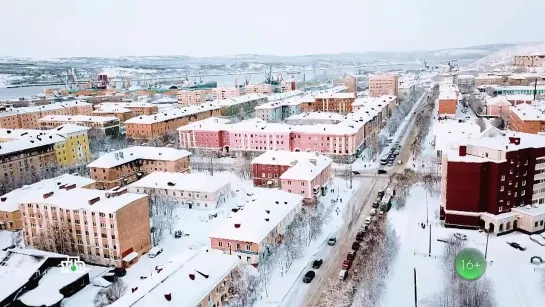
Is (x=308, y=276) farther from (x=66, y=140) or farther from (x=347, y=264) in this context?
(x=66, y=140)

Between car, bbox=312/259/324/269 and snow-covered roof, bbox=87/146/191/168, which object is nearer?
car, bbox=312/259/324/269

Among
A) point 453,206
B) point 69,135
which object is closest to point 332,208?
point 453,206

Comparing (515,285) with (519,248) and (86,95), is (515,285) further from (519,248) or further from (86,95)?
(86,95)

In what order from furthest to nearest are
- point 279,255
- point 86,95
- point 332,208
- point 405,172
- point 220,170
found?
point 86,95
point 220,170
point 405,172
point 332,208
point 279,255

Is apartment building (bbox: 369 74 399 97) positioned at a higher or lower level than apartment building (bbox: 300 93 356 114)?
higher

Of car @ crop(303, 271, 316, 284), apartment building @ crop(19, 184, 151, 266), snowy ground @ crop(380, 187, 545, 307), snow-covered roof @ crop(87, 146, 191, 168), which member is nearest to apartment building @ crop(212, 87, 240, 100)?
snow-covered roof @ crop(87, 146, 191, 168)

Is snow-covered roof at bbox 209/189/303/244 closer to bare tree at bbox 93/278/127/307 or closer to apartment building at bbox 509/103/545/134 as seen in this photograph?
bare tree at bbox 93/278/127/307

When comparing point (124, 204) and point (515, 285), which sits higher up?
point (124, 204)
